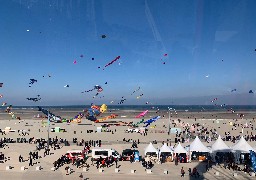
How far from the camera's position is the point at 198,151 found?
1209 inches

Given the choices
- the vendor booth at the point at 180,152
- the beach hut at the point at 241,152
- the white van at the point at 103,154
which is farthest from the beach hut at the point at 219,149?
the white van at the point at 103,154

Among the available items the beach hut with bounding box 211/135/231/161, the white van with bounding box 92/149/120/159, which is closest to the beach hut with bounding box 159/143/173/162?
the beach hut with bounding box 211/135/231/161

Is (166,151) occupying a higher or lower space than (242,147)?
lower

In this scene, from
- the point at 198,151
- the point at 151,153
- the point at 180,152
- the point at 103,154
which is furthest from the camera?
the point at 151,153

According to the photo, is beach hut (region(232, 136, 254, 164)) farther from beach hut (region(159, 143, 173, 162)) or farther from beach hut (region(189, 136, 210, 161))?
beach hut (region(159, 143, 173, 162))

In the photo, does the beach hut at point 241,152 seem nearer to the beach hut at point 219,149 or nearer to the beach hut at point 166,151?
the beach hut at point 219,149

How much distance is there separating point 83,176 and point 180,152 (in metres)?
10.3

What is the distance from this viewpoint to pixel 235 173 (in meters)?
25.8

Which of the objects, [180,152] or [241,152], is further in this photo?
[180,152]

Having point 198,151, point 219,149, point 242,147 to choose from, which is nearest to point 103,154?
point 198,151

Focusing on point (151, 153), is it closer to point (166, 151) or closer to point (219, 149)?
point (166, 151)

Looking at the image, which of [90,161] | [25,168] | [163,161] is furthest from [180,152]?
[25,168]

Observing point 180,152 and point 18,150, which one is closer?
point 180,152

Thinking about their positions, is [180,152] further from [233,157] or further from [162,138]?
[162,138]
